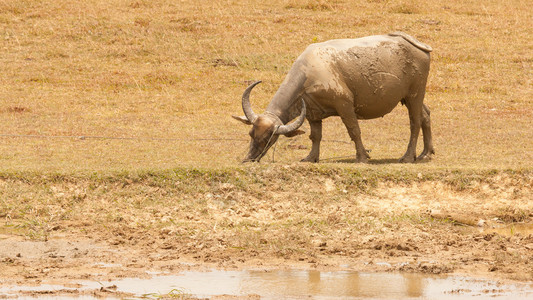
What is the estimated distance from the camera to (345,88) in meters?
12.4

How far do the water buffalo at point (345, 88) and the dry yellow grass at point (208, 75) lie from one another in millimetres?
722

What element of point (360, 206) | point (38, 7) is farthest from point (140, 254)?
point (38, 7)

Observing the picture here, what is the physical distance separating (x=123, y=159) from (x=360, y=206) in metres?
4.43

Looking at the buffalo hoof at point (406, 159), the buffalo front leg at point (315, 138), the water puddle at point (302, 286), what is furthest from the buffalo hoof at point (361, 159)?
the water puddle at point (302, 286)

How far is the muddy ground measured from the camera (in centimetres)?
830

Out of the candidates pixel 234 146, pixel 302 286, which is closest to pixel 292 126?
pixel 234 146

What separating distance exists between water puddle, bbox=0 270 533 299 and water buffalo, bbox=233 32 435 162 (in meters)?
4.10

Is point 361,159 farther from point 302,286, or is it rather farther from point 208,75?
point 208,75

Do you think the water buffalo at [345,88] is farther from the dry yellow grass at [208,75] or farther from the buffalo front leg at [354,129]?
the dry yellow grass at [208,75]

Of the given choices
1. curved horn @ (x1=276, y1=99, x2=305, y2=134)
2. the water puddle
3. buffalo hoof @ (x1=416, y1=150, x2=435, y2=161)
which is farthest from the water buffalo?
the water puddle

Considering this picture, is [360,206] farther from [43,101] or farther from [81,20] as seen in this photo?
[81,20]

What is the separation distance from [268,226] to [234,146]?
5.35m

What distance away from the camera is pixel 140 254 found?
8.69 m

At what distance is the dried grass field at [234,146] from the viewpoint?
8.98 meters
